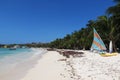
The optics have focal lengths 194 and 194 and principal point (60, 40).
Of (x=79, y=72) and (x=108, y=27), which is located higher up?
(x=108, y=27)

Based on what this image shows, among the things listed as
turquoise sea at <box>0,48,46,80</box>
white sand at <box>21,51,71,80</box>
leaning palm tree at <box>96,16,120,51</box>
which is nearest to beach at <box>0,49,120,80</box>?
white sand at <box>21,51,71,80</box>

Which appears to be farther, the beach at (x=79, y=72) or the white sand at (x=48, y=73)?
the white sand at (x=48, y=73)

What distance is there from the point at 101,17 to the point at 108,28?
2144mm

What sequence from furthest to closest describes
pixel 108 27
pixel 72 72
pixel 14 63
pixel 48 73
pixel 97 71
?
pixel 108 27 → pixel 14 63 → pixel 48 73 → pixel 72 72 → pixel 97 71

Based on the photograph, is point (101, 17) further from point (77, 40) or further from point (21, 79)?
point (77, 40)

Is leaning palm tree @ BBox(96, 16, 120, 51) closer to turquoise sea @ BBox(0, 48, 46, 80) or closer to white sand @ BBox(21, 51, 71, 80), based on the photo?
turquoise sea @ BBox(0, 48, 46, 80)

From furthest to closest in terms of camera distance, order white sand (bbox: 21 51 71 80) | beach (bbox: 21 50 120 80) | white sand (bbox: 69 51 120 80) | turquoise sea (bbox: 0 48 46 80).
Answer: turquoise sea (bbox: 0 48 46 80)
white sand (bbox: 21 51 71 80)
beach (bbox: 21 50 120 80)
white sand (bbox: 69 51 120 80)

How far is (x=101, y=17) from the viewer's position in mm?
31500

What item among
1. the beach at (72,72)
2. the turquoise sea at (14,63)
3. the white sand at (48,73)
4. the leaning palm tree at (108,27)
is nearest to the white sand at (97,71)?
the beach at (72,72)

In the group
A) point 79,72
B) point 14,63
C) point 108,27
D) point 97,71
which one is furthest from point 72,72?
point 108,27

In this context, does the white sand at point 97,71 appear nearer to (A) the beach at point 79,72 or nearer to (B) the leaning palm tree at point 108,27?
(A) the beach at point 79,72

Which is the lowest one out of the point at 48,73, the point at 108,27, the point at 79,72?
the point at 48,73

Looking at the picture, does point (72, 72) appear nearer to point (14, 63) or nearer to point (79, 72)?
point (79, 72)

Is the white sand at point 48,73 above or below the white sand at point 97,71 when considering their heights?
below
